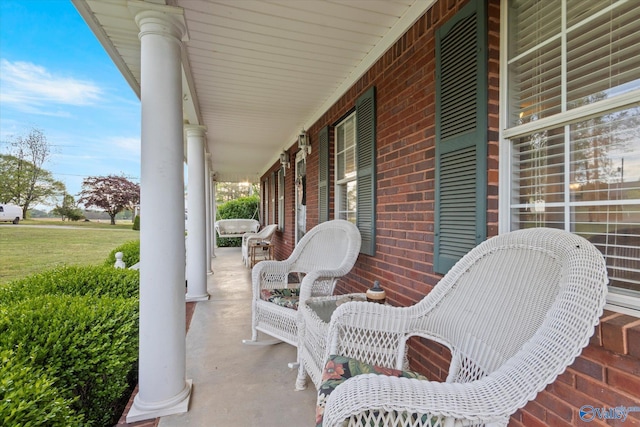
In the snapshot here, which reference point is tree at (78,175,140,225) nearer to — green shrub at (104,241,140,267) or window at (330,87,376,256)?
green shrub at (104,241,140,267)

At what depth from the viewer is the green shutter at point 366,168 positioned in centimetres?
269

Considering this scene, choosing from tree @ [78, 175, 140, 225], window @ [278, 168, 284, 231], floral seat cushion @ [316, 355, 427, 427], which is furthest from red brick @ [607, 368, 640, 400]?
tree @ [78, 175, 140, 225]

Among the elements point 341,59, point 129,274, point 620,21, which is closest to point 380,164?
point 341,59

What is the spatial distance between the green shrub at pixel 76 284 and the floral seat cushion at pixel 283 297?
3.37ft

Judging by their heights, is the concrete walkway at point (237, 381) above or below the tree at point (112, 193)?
below

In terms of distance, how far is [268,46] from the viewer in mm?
2543

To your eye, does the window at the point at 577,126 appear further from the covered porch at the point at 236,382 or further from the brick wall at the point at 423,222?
the covered porch at the point at 236,382

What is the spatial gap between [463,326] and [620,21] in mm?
1291

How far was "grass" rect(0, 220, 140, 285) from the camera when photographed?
11.6 ft

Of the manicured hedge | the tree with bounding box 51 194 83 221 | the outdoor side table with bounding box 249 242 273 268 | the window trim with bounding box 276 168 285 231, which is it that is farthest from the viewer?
the window trim with bounding box 276 168 285 231

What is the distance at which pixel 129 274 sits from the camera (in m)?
2.92

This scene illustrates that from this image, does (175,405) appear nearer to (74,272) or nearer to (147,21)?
(74,272)

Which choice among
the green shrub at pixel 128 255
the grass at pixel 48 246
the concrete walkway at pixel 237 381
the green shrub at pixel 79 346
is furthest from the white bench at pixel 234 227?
the green shrub at pixel 79 346

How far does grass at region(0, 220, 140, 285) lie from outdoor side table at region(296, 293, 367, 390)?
9.06 feet
